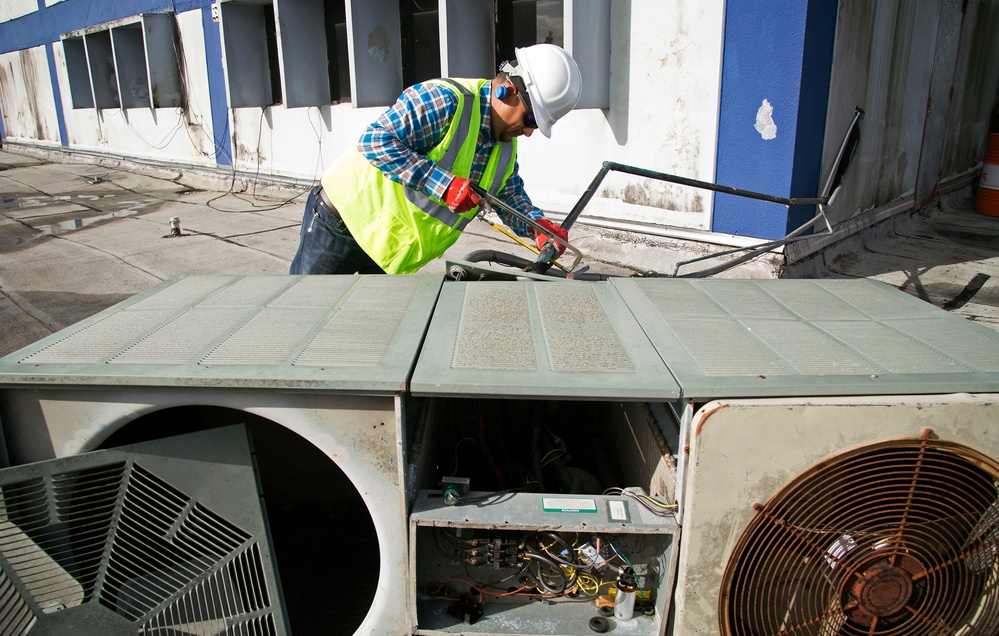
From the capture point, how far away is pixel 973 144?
805cm

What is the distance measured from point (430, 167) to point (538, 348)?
3.98ft

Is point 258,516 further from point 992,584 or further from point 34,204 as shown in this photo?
point 34,204

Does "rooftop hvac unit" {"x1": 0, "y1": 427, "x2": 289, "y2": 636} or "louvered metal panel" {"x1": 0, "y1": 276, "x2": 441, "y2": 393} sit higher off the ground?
"louvered metal panel" {"x1": 0, "y1": 276, "x2": 441, "y2": 393}

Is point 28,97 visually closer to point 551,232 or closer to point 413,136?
point 413,136

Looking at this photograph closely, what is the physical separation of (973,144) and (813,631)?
831 centimetres

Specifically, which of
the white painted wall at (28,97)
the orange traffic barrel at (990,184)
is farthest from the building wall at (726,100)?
the white painted wall at (28,97)

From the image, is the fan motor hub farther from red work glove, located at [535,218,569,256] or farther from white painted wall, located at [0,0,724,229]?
white painted wall, located at [0,0,724,229]

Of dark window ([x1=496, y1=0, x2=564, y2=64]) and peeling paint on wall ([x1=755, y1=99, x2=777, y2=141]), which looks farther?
dark window ([x1=496, y1=0, x2=564, y2=64])

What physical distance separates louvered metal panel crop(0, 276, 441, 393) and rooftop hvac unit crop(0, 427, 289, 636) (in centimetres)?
22

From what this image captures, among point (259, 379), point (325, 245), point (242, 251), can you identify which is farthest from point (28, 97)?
point (259, 379)

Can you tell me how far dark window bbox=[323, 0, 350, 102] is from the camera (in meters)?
8.12

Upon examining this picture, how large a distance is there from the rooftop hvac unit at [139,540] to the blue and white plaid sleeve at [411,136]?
1284mm

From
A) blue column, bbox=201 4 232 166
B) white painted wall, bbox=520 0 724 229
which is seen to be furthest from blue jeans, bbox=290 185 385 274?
blue column, bbox=201 4 232 166

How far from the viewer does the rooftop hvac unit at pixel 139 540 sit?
1.71 metres
